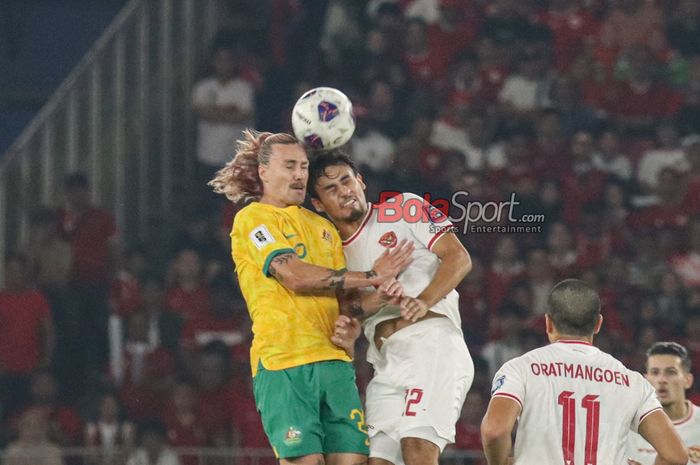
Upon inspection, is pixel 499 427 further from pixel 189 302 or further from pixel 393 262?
pixel 189 302

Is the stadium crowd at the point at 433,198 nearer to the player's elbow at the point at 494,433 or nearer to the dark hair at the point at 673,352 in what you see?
the dark hair at the point at 673,352

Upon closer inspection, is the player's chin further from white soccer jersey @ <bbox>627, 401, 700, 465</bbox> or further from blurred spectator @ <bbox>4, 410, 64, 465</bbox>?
blurred spectator @ <bbox>4, 410, 64, 465</bbox>

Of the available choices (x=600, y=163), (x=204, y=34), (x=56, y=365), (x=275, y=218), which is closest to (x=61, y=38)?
(x=204, y=34)

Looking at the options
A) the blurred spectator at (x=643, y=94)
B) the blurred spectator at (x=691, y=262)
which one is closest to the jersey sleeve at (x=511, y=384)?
the blurred spectator at (x=691, y=262)

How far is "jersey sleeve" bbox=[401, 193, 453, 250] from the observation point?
290 inches

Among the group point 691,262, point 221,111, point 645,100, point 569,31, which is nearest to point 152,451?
point 221,111

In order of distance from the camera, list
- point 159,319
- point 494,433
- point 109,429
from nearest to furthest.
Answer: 1. point 494,433
2. point 109,429
3. point 159,319

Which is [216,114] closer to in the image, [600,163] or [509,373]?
[600,163]

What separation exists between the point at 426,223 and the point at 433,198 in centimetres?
559

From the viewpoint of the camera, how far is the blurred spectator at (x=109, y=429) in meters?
11.3

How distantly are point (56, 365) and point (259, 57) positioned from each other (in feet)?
14.2

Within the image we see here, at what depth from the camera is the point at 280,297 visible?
7.03 m

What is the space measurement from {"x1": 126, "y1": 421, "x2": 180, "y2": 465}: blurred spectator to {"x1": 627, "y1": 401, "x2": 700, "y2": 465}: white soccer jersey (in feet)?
13.4

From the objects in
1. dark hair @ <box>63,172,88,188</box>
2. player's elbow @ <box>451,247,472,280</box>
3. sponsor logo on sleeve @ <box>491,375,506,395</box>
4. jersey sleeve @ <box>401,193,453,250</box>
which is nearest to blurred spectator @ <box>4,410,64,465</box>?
dark hair @ <box>63,172,88,188</box>
